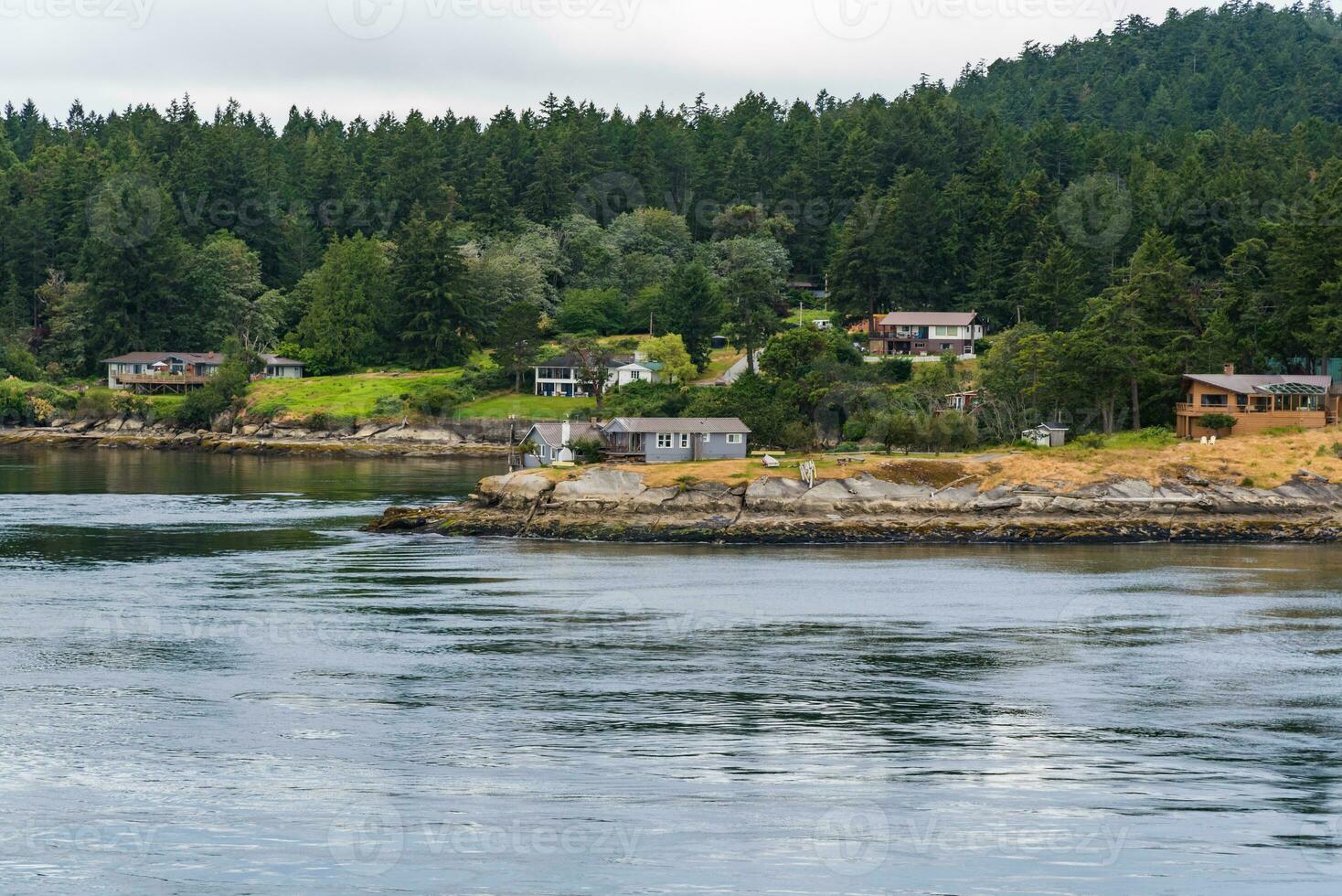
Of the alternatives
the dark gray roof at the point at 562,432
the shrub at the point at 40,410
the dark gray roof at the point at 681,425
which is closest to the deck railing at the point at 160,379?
the shrub at the point at 40,410

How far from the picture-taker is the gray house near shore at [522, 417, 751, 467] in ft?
262

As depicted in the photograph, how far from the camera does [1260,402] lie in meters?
82.2

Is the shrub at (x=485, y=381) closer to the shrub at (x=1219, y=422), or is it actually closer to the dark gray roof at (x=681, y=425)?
the dark gray roof at (x=681, y=425)

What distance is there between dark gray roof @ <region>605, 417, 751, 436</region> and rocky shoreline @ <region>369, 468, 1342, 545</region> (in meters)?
7.62

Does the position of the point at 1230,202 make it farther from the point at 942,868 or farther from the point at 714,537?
the point at 942,868

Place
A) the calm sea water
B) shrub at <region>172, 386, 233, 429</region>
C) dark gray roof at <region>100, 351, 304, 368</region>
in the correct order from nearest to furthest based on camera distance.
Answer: the calm sea water
shrub at <region>172, 386, 233, 429</region>
dark gray roof at <region>100, 351, 304, 368</region>

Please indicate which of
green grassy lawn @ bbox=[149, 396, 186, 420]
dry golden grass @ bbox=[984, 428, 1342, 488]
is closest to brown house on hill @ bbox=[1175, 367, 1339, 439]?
dry golden grass @ bbox=[984, 428, 1342, 488]

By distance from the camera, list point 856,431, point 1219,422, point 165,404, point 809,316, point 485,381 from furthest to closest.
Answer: point 809,316 → point 165,404 → point 485,381 → point 856,431 → point 1219,422

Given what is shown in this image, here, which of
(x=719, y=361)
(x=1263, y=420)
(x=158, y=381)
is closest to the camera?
(x=1263, y=420)

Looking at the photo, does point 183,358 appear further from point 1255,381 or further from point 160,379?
point 1255,381

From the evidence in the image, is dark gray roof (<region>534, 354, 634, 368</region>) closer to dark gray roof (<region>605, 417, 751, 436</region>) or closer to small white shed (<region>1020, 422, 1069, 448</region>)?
dark gray roof (<region>605, 417, 751, 436</region>)

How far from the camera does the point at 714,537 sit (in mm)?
70062

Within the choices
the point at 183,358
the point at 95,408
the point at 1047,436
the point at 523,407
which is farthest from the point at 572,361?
the point at 1047,436

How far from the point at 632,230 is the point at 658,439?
7139 cm
